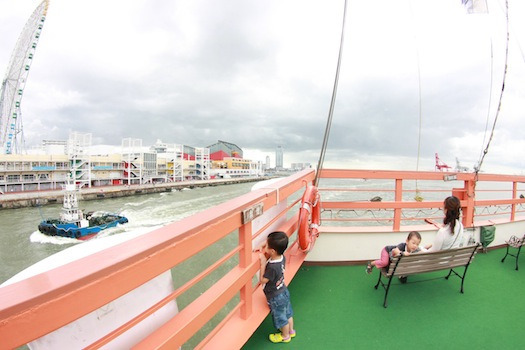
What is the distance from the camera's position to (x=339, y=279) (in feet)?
9.36

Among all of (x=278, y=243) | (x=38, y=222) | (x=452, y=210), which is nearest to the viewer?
(x=278, y=243)

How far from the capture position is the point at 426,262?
228 cm

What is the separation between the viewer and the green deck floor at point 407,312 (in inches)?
76.2

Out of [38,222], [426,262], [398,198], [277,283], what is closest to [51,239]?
[38,222]

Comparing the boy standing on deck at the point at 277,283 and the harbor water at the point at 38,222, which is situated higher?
the boy standing on deck at the point at 277,283

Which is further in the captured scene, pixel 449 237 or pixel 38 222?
pixel 38 222

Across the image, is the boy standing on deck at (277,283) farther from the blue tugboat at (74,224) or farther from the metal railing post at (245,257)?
the blue tugboat at (74,224)

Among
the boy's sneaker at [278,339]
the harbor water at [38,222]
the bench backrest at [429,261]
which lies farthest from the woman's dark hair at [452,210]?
the harbor water at [38,222]

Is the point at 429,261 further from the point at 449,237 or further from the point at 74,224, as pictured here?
the point at 74,224

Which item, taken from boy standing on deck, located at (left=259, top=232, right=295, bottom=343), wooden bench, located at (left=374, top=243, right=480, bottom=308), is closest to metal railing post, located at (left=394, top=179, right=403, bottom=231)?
wooden bench, located at (left=374, top=243, right=480, bottom=308)

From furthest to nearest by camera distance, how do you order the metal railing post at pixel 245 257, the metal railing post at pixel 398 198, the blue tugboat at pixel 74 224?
the blue tugboat at pixel 74 224 < the metal railing post at pixel 398 198 < the metal railing post at pixel 245 257

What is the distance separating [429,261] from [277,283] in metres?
1.46

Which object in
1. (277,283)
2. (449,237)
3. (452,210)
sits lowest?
(277,283)

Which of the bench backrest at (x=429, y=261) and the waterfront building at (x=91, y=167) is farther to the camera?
the waterfront building at (x=91, y=167)
